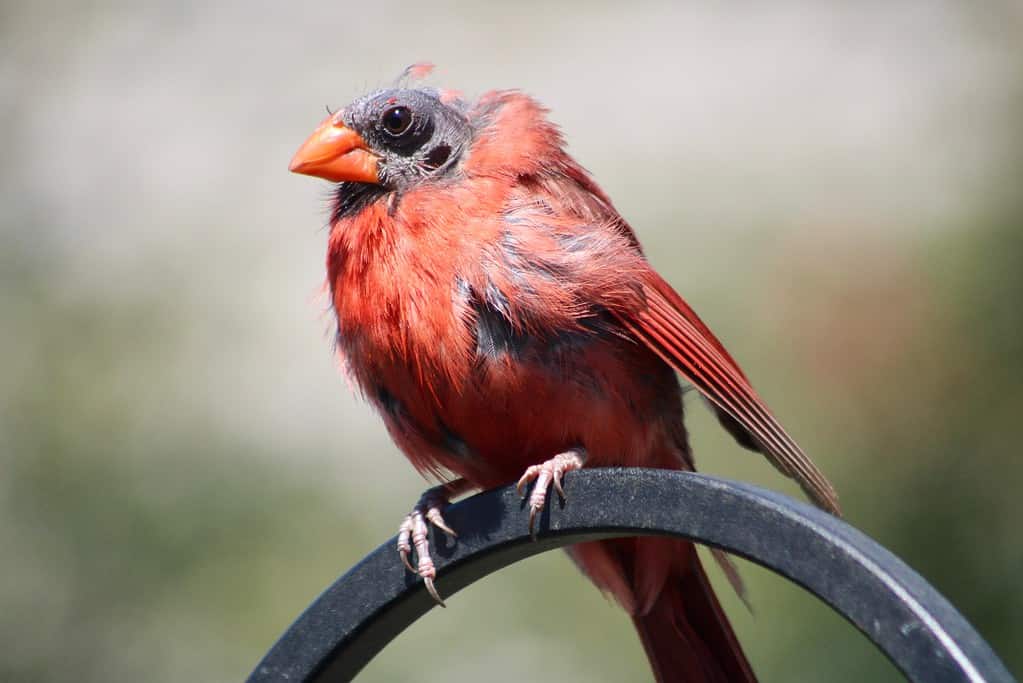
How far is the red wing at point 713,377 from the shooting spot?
110 inches

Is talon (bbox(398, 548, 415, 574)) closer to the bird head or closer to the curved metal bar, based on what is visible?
the curved metal bar

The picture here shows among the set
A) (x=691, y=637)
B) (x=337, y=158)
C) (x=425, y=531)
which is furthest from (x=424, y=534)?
(x=337, y=158)

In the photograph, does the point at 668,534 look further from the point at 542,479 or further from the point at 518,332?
the point at 518,332

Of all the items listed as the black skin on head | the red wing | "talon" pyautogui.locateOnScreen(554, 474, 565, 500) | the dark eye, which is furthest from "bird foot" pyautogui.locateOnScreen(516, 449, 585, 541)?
the dark eye

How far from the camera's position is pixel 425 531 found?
2490mm

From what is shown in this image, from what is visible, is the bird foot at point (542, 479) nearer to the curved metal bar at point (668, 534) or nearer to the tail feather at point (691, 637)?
the curved metal bar at point (668, 534)

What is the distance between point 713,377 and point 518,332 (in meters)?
0.45

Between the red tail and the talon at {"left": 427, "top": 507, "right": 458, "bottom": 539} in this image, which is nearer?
the talon at {"left": 427, "top": 507, "right": 458, "bottom": 539}

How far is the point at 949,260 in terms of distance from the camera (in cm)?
480

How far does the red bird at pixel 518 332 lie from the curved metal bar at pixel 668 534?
0.09 metres

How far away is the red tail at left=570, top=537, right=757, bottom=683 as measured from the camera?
2852mm

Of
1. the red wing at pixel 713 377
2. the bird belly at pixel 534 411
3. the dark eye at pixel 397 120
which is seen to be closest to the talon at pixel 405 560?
the bird belly at pixel 534 411

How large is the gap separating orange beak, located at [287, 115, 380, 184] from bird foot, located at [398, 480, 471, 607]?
70cm

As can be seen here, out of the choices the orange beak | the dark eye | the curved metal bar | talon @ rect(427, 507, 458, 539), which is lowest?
the curved metal bar
